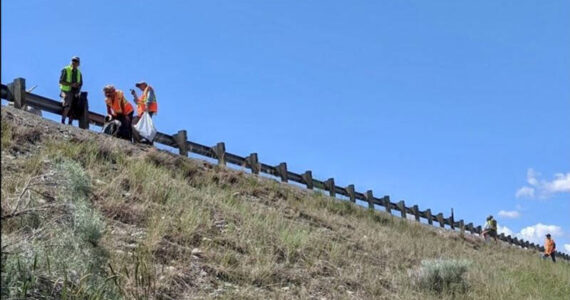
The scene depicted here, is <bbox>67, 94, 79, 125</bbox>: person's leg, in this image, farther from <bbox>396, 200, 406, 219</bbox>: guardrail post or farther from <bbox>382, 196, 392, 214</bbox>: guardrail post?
<bbox>396, 200, 406, 219</bbox>: guardrail post

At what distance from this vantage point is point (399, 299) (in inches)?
264

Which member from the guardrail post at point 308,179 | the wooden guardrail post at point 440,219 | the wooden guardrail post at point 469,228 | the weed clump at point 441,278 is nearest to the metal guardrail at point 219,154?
the guardrail post at point 308,179

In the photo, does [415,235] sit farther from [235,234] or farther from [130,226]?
[130,226]

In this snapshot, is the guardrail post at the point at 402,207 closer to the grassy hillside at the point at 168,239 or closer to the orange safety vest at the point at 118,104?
the grassy hillside at the point at 168,239

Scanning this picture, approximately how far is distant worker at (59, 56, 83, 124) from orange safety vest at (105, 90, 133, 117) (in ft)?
1.97

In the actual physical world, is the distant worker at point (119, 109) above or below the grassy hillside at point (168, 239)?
above

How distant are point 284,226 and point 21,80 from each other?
196 inches

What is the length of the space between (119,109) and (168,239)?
521 centimetres

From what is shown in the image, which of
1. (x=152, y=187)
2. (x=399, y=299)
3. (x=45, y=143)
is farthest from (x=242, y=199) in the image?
(x=399, y=299)

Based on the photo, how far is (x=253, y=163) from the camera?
14.1 meters

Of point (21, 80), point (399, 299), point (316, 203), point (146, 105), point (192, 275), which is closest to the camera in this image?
point (192, 275)

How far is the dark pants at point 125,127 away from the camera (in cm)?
1084

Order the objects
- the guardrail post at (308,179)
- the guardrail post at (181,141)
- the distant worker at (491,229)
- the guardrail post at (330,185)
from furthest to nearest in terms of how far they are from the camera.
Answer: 1. the distant worker at (491,229)
2. the guardrail post at (330,185)
3. the guardrail post at (308,179)
4. the guardrail post at (181,141)

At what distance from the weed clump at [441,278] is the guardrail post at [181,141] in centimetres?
569
